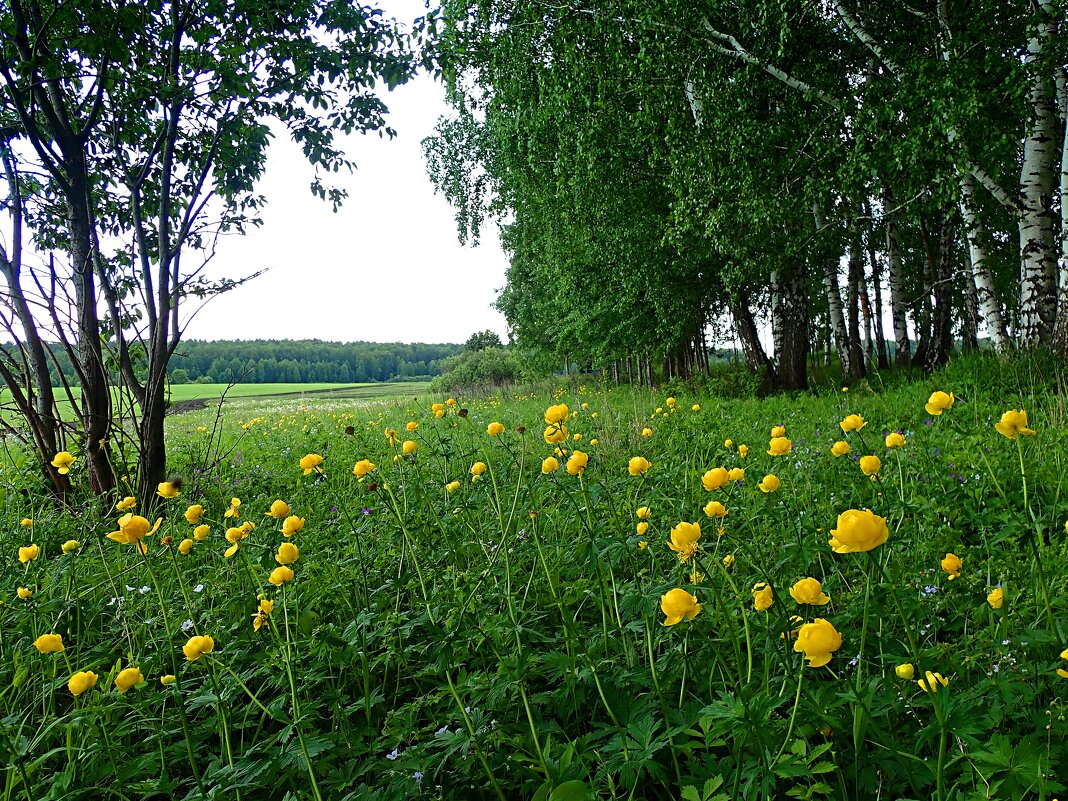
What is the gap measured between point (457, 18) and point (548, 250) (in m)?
4.36

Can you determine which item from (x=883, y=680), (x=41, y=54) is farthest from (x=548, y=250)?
(x=883, y=680)

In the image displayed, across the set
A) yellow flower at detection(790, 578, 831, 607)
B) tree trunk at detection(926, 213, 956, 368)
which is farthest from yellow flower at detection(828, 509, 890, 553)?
tree trunk at detection(926, 213, 956, 368)

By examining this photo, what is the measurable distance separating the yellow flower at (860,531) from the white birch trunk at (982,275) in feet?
23.1

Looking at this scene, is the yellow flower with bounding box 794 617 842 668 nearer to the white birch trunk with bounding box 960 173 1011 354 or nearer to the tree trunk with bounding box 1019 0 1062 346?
the tree trunk with bounding box 1019 0 1062 346

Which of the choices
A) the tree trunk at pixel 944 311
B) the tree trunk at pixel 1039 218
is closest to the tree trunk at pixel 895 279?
the tree trunk at pixel 944 311

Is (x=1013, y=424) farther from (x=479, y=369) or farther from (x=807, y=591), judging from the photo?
(x=479, y=369)

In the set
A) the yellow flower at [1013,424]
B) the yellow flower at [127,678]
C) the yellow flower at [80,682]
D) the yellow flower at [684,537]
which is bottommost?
the yellow flower at [127,678]

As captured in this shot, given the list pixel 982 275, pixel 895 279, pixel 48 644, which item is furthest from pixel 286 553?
pixel 895 279

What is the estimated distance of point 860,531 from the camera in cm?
81

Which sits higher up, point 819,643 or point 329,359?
point 329,359

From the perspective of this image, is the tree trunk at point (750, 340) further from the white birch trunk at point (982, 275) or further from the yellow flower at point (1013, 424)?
the yellow flower at point (1013, 424)

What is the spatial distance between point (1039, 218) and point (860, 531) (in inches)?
283

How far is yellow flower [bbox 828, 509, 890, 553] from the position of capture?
0.80 metres

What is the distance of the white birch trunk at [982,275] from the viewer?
6.19 m
